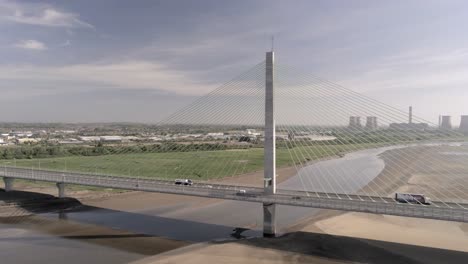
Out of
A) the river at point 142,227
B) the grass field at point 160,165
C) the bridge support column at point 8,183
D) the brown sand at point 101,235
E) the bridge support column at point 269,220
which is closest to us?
the river at point 142,227

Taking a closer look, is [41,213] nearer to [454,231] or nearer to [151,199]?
[151,199]

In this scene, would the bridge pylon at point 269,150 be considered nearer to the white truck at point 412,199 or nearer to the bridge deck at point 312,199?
the bridge deck at point 312,199

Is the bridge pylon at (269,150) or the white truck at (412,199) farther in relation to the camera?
the bridge pylon at (269,150)

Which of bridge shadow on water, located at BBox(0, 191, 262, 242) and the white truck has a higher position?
the white truck

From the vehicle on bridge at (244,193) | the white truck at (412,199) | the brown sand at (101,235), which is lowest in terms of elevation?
the brown sand at (101,235)

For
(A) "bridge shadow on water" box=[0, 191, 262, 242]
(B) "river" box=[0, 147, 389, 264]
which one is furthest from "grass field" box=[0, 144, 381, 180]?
(B) "river" box=[0, 147, 389, 264]

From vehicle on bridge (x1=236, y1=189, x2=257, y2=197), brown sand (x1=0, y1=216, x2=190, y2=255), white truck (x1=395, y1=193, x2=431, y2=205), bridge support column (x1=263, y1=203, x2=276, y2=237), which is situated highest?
vehicle on bridge (x1=236, y1=189, x2=257, y2=197)

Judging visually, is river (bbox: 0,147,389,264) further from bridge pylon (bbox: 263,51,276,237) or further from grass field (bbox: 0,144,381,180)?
grass field (bbox: 0,144,381,180)

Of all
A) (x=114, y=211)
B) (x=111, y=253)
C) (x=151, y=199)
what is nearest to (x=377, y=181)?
(x=151, y=199)

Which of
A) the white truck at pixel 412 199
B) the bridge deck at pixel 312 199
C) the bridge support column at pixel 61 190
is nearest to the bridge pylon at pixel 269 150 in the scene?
the bridge deck at pixel 312 199
